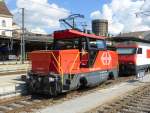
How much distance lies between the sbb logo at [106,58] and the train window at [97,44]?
451 mm

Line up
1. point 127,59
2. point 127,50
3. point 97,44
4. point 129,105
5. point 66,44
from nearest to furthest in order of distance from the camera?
point 129,105
point 66,44
point 97,44
point 127,59
point 127,50

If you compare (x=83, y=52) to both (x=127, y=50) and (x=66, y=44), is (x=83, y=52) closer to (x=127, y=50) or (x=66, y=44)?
(x=66, y=44)

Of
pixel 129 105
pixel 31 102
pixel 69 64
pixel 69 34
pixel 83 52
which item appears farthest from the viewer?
pixel 69 34

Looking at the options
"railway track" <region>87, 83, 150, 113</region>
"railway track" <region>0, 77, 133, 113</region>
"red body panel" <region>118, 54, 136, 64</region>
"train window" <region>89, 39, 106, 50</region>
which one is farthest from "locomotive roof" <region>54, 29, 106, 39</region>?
"red body panel" <region>118, 54, 136, 64</region>

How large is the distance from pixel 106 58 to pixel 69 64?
428 centimetres

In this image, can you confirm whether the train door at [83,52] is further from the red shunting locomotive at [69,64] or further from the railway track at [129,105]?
the railway track at [129,105]

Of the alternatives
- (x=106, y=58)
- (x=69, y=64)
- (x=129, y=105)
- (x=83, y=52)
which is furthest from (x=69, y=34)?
(x=129, y=105)

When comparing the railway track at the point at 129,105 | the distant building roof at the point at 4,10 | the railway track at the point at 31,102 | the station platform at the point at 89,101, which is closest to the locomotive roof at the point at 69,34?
the railway track at the point at 31,102

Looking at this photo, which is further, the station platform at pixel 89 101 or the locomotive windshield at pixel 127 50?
the locomotive windshield at pixel 127 50

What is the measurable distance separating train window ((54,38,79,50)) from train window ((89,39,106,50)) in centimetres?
85

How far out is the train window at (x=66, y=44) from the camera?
17.1 m

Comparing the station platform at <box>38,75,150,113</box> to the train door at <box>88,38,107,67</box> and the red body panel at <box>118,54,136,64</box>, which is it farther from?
the red body panel at <box>118,54,136,64</box>

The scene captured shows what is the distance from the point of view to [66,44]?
57.3 ft

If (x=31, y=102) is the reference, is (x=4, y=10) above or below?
above
